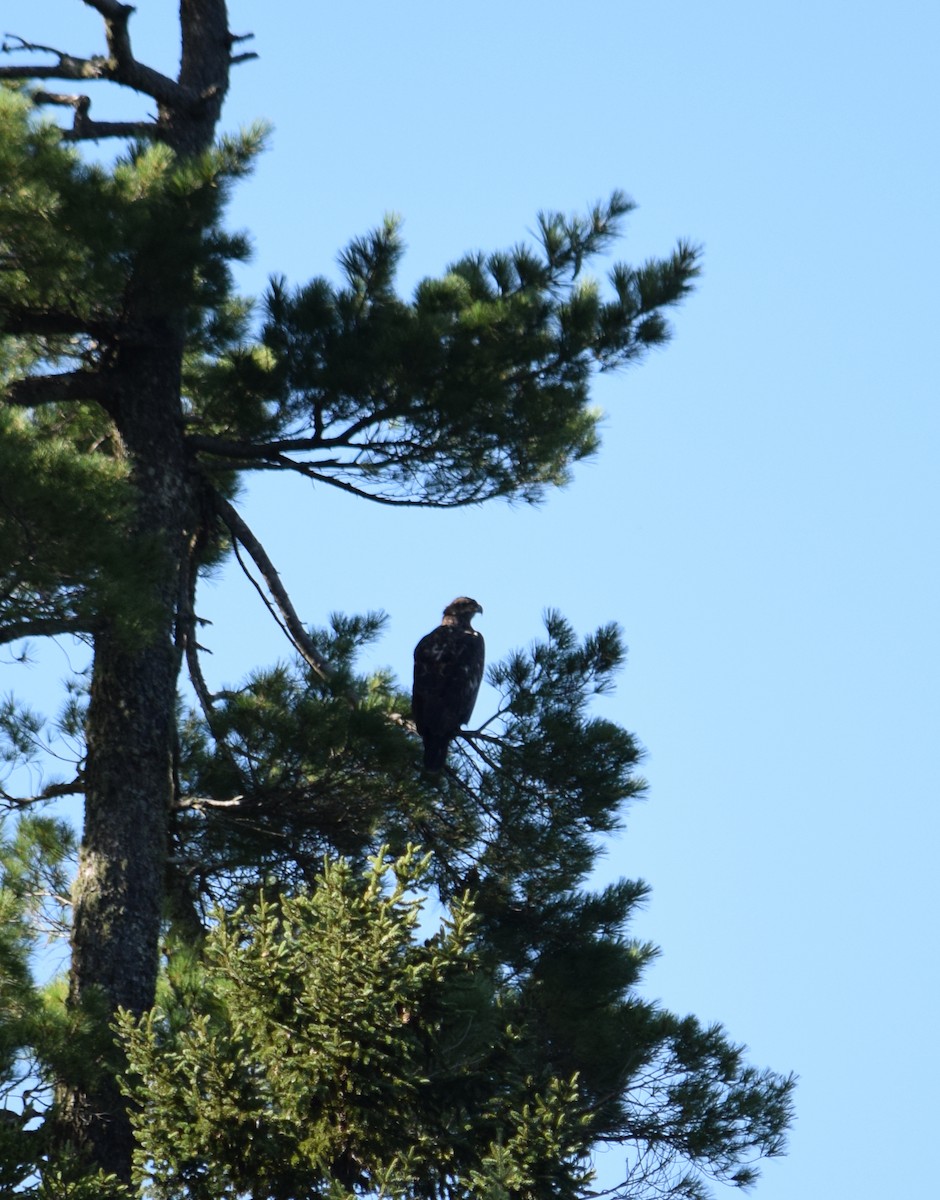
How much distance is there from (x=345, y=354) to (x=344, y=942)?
128 inches

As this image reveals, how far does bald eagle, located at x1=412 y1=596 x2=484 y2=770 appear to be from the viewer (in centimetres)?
964

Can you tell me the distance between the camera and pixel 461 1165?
706cm

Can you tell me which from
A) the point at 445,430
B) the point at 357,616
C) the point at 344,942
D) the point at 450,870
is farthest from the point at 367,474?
the point at 344,942

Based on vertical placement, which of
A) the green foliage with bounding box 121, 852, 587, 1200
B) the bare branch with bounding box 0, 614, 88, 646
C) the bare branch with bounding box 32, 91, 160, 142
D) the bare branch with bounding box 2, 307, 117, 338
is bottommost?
the green foliage with bounding box 121, 852, 587, 1200

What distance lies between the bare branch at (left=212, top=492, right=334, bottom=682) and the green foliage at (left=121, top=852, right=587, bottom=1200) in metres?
2.99

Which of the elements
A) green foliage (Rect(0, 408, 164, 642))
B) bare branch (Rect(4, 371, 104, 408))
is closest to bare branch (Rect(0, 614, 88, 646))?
green foliage (Rect(0, 408, 164, 642))

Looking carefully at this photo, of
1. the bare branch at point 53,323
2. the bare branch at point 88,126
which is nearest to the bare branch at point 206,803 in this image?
the bare branch at point 53,323

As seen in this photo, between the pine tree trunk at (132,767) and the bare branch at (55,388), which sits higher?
the bare branch at (55,388)

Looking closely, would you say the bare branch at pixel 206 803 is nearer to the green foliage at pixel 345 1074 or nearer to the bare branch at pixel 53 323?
the green foliage at pixel 345 1074

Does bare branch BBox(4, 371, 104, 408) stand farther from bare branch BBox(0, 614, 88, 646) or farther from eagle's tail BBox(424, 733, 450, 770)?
eagle's tail BBox(424, 733, 450, 770)

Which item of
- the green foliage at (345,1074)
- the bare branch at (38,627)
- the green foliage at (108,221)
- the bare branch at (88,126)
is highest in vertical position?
the bare branch at (88,126)

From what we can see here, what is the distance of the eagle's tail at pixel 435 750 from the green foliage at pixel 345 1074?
237cm

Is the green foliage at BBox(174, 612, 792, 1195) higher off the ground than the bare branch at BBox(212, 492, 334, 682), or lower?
lower

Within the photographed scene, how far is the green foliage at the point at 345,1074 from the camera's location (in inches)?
268
